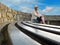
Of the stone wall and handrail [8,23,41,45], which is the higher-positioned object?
handrail [8,23,41,45]

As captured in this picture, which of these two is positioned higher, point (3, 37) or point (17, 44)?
point (17, 44)

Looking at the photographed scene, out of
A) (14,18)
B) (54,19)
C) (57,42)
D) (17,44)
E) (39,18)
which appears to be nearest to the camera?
(57,42)

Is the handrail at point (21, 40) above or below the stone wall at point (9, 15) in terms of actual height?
above

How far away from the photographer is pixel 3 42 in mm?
5262

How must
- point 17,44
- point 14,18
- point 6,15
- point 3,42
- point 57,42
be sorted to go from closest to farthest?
1. point 57,42
2. point 17,44
3. point 3,42
4. point 6,15
5. point 14,18

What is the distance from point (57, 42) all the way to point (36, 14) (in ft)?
25.3

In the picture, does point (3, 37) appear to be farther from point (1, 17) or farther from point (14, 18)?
point (14, 18)

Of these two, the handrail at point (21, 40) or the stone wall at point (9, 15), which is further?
the stone wall at point (9, 15)

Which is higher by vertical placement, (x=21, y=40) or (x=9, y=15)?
(x=21, y=40)

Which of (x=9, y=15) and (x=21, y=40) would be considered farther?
(x=9, y=15)

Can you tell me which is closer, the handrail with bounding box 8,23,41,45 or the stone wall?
the handrail with bounding box 8,23,41,45

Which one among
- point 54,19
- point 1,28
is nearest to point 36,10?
point 1,28

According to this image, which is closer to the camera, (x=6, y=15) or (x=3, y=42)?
(x=3, y=42)

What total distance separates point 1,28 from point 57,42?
438 cm
